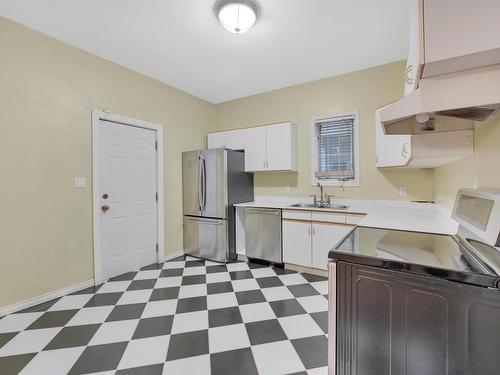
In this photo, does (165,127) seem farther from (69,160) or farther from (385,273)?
(385,273)

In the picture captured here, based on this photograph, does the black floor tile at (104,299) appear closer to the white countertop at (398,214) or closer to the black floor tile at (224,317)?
the black floor tile at (224,317)

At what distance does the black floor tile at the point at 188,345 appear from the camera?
5.39 ft

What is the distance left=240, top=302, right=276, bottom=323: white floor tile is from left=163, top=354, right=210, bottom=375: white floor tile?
51cm

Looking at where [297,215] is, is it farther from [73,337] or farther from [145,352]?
→ [73,337]

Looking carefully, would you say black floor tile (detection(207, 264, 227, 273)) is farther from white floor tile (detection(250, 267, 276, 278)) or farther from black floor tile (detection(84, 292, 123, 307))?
black floor tile (detection(84, 292, 123, 307))

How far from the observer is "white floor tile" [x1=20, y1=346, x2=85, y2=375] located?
4.91 feet

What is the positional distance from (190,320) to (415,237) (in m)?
1.83

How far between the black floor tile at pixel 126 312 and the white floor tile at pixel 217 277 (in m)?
0.79

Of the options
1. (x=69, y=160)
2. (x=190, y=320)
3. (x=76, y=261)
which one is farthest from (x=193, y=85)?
(x=190, y=320)

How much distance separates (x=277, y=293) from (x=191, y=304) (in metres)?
0.89

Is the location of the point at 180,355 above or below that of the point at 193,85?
below

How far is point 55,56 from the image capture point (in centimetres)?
246

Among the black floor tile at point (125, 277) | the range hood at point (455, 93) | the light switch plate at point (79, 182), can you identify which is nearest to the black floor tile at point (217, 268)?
the black floor tile at point (125, 277)

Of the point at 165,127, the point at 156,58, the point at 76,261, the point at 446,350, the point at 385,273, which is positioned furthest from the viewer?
Answer: the point at 165,127
